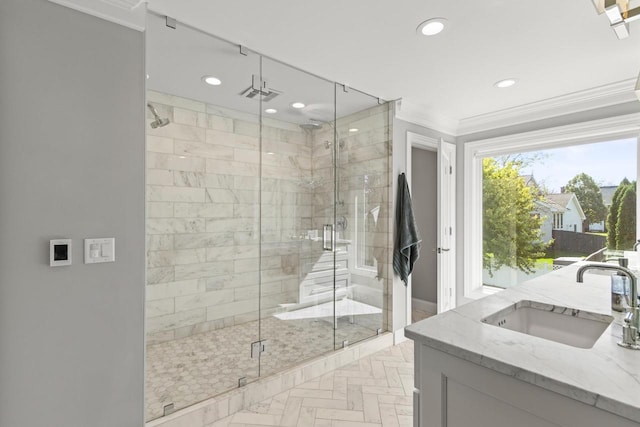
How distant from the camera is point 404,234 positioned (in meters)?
3.26

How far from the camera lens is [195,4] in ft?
5.79

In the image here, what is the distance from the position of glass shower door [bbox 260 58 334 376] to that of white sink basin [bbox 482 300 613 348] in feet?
5.90

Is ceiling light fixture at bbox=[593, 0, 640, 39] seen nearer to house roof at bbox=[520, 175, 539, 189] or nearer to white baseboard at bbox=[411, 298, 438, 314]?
house roof at bbox=[520, 175, 539, 189]

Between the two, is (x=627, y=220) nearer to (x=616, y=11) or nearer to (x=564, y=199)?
(x=564, y=199)

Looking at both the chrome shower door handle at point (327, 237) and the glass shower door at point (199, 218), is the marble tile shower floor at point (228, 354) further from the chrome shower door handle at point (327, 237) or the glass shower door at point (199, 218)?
the chrome shower door handle at point (327, 237)

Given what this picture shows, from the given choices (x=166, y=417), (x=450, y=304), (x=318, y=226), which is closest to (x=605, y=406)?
(x=166, y=417)

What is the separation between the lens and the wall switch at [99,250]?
1.57 m

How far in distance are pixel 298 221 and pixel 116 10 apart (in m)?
2.07

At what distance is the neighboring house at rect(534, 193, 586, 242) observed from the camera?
10.8 feet

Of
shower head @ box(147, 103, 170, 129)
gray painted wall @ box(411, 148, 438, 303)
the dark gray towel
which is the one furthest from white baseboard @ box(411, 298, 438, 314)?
shower head @ box(147, 103, 170, 129)

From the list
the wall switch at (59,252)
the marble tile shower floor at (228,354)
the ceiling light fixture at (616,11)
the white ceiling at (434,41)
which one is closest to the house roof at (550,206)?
the white ceiling at (434,41)

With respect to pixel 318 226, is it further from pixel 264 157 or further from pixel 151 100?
pixel 151 100

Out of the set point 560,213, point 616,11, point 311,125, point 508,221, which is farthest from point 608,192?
point 311,125

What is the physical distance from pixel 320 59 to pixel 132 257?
1836mm
